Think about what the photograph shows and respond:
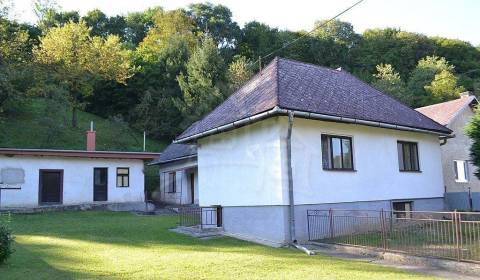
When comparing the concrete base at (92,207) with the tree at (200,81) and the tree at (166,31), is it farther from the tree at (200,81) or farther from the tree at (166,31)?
the tree at (166,31)

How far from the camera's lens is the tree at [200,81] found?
135ft

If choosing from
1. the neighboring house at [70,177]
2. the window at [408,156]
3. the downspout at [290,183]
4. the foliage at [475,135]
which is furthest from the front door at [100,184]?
the foliage at [475,135]

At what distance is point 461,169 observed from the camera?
24938 mm

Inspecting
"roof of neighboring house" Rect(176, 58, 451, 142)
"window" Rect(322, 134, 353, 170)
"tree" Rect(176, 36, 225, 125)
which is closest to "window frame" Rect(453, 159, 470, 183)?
"roof of neighboring house" Rect(176, 58, 451, 142)

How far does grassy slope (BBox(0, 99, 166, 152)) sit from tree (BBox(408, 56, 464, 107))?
2718 centimetres

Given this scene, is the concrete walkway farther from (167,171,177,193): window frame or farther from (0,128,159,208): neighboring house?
(167,171,177,193): window frame

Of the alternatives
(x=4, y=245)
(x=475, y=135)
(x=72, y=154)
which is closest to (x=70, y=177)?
(x=72, y=154)

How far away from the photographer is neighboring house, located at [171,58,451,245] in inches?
513

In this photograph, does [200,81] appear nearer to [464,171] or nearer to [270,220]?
[464,171]

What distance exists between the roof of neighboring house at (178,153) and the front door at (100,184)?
4890 mm

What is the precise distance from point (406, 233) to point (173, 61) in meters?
40.3

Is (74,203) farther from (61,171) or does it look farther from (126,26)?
(126,26)

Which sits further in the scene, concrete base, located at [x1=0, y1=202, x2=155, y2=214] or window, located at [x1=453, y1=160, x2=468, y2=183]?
window, located at [x1=453, y1=160, x2=468, y2=183]

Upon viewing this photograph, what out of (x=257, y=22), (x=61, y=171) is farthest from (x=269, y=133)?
(x=257, y=22)
